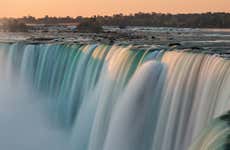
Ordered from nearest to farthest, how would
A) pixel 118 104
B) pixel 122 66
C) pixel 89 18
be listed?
pixel 118 104
pixel 122 66
pixel 89 18

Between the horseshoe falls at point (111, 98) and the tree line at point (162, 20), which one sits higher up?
the tree line at point (162, 20)

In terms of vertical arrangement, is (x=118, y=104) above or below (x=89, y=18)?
below

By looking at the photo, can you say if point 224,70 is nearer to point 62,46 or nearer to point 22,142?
point 22,142

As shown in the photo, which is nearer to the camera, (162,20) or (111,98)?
(111,98)

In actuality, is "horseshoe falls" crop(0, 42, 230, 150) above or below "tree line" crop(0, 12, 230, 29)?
below

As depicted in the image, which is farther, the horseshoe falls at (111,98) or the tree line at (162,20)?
the tree line at (162,20)

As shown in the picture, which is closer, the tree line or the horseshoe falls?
the horseshoe falls

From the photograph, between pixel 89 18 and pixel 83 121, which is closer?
pixel 83 121

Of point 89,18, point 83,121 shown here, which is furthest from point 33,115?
point 89,18
